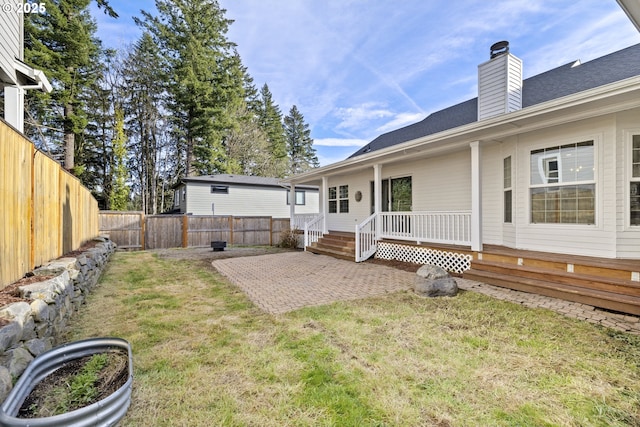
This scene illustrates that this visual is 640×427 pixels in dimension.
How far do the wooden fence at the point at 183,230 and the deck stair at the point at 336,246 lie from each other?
454 cm

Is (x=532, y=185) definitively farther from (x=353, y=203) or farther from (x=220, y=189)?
(x=220, y=189)

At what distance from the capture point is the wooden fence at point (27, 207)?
289 cm

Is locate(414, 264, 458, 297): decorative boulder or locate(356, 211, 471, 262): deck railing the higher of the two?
locate(356, 211, 471, 262): deck railing

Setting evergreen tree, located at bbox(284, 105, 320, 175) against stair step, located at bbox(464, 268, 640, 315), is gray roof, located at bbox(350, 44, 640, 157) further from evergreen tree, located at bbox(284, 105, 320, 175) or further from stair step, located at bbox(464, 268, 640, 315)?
evergreen tree, located at bbox(284, 105, 320, 175)

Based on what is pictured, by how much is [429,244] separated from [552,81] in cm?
542

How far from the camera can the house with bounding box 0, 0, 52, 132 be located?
552 cm

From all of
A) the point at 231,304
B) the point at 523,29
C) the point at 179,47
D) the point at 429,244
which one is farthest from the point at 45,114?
the point at 523,29

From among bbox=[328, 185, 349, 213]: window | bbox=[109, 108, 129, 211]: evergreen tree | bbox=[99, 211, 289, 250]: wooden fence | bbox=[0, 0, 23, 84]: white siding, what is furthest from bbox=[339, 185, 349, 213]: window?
bbox=[109, 108, 129, 211]: evergreen tree

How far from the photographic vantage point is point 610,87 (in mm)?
4238

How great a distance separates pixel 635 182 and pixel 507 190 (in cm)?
205

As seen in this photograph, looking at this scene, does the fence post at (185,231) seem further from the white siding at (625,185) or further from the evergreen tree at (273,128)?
the evergreen tree at (273,128)

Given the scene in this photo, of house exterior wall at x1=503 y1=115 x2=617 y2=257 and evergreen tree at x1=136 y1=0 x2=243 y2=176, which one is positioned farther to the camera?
evergreen tree at x1=136 y1=0 x2=243 y2=176

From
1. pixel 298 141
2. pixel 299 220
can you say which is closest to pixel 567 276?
pixel 299 220

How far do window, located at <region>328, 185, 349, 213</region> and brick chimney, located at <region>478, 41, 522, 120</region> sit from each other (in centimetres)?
565
